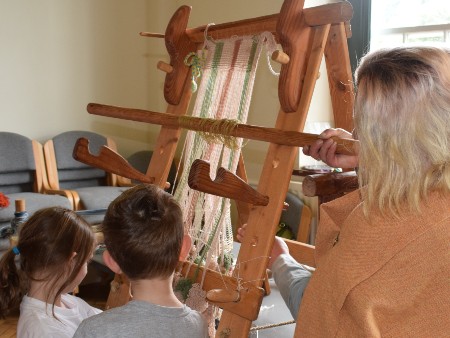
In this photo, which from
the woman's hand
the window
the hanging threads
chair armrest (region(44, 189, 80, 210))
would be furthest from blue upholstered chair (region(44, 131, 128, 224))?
the woman's hand

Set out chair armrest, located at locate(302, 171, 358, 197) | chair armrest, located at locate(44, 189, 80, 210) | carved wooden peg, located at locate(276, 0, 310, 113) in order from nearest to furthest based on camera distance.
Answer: chair armrest, located at locate(302, 171, 358, 197)
carved wooden peg, located at locate(276, 0, 310, 113)
chair armrest, located at locate(44, 189, 80, 210)

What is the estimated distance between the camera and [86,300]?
12.5 ft

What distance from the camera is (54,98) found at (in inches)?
180

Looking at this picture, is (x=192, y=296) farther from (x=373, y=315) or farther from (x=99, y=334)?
(x=373, y=315)

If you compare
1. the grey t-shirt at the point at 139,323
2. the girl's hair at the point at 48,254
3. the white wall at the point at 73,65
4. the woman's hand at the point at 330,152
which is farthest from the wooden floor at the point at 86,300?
the woman's hand at the point at 330,152

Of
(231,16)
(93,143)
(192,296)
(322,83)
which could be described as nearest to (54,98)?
(93,143)

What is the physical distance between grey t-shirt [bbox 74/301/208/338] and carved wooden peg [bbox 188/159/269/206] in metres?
0.31

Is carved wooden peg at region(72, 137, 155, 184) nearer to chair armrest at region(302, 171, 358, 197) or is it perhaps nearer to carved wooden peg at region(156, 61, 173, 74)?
carved wooden peg at region(156, 61, 173, 74)

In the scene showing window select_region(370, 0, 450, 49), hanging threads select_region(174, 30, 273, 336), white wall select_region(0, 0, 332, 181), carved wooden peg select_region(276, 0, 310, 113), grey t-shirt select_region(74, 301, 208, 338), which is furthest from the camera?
white wall select_region(0, 0, 332, 181)

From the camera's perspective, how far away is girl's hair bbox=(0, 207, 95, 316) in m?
1.64

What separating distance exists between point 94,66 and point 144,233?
3732 mm

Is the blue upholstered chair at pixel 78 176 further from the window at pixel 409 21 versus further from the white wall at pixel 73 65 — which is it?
the window at pixel 409 21

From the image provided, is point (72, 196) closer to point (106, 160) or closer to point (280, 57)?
point (106, 160)

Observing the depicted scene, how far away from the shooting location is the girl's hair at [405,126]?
989 millimetres
